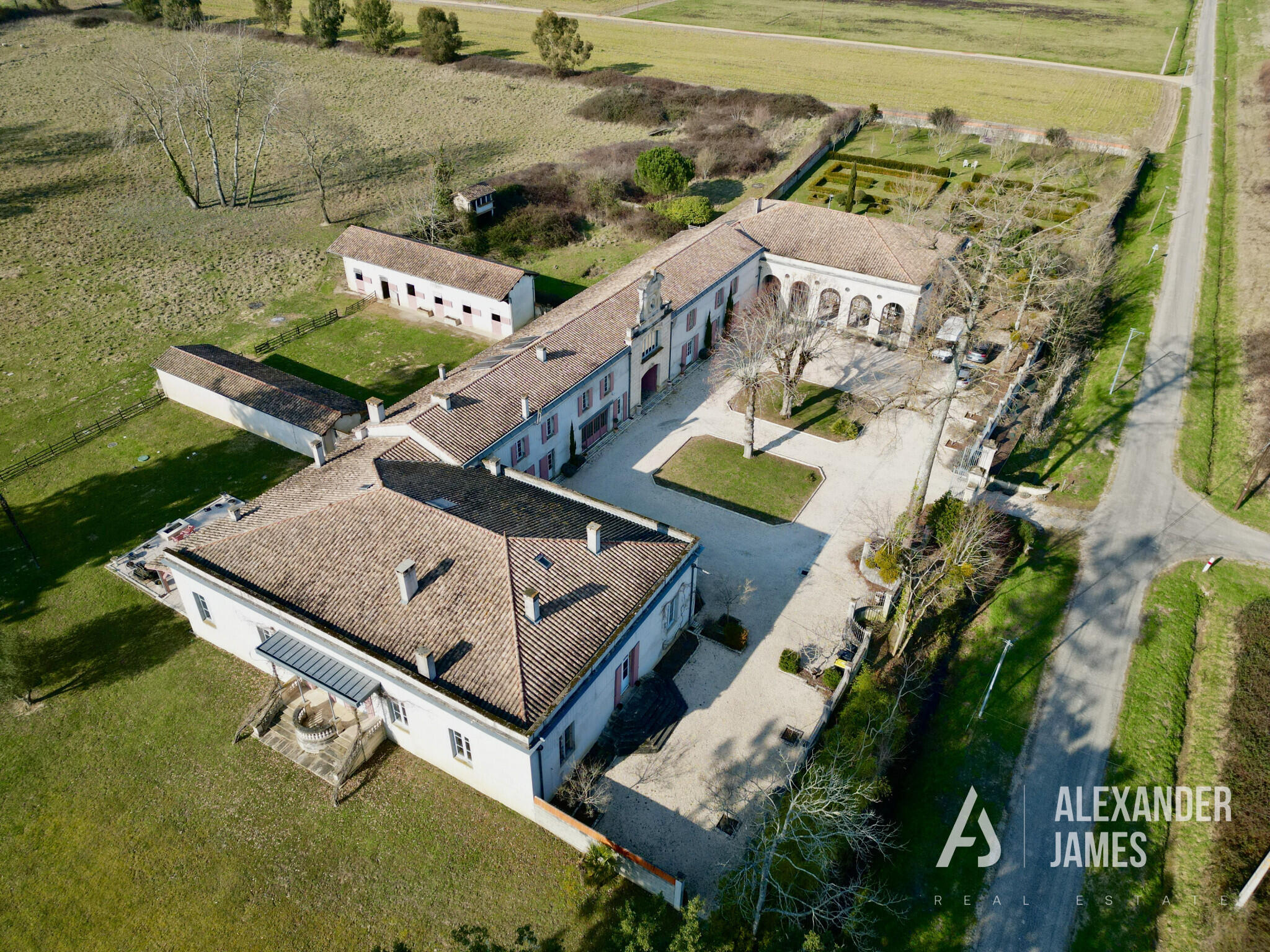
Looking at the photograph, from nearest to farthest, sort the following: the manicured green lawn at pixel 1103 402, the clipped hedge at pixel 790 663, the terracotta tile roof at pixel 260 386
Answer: the clipped hedge at pixel 790 663
the manicured green lawn at pixel 1103 402
the terracotta tile roof at pixel 260 386

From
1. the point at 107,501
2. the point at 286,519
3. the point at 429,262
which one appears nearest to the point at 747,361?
the point at 429,262

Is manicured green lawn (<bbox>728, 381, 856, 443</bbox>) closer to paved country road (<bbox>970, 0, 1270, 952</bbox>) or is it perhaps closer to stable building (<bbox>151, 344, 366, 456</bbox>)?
paved country road (<bbox>970, 0, 1270, 952</bbox>)

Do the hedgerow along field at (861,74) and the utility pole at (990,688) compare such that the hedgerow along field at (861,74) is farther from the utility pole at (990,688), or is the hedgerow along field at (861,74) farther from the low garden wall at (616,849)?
the low garden wall at (616,849)

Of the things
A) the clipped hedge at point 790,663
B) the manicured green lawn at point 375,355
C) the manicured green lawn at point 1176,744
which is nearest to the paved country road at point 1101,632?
the manicured green lawn at point 1176,744

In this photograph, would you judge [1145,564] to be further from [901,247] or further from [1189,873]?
[901,247]

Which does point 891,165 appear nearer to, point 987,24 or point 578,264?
point 578,264

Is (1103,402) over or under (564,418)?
under

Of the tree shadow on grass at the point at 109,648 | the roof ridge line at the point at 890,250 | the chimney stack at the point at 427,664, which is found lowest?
the tree shadow on grass at the point at 109,648
